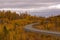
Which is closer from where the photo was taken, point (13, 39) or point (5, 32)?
point (13, 39)

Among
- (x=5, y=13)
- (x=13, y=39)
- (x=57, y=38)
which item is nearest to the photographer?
(x=13, y=39)

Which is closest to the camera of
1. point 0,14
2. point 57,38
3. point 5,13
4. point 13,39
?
point 13,39

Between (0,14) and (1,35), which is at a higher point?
(1,35)

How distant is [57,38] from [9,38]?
5456mm

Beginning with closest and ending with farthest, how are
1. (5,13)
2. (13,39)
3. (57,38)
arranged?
(13,39)
(57,38)
(5,13)

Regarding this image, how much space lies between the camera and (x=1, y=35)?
2264 cm

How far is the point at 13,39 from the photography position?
21.5 m

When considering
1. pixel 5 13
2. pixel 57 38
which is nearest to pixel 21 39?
pixel 57 38

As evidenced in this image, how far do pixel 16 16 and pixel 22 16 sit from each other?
5.43 meters

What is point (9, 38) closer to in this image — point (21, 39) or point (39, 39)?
point (21, 39)

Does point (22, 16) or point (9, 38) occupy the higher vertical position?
point (9, 38)

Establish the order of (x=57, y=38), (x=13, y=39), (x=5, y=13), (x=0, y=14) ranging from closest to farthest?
(x=13, y=39) < (x=57, y=38) < (x=0, y=14) < (x=5, y=13)

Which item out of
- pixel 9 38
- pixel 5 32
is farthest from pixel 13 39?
pixel 5 32

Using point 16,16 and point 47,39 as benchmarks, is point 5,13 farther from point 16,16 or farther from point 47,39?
point 47,39
